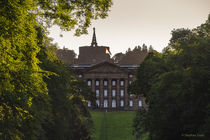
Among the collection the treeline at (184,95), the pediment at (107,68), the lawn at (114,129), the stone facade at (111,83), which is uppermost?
the pediment at (107,68)

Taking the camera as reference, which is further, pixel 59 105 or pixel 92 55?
pixel 92 55

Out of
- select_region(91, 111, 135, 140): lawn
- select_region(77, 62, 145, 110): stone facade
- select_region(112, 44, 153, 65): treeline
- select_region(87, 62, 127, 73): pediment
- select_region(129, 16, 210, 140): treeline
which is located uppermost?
select_region(112, 44, 153, 65): treeline

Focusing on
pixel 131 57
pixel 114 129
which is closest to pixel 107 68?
pixel 131 57

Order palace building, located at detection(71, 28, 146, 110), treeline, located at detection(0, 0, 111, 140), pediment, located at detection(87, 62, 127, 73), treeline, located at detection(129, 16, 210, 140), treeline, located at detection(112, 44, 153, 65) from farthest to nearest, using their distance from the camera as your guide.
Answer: treeline, located at detection(112, 44, 153, 65) < pediment, located at detection(87, 62, 127, 73) < palace building, located at detection(71, 28, 146, 110) < treeline, located at detection(129, 16, 210, 140) < treeline, located at detection(0, 0, 111, 140)

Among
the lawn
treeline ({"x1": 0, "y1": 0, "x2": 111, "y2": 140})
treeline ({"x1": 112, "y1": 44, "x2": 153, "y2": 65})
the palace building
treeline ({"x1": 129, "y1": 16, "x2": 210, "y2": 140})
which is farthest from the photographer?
treeline ({"x1": 112, "y1": 44, "x2": 153, "y2": 65})

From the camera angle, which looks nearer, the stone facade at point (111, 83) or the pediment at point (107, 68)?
the stone facade at point (111, 83)

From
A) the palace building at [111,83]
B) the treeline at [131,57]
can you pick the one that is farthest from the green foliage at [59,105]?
the treeline at [131,57]

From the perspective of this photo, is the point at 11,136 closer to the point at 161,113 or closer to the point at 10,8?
the point at 10,8

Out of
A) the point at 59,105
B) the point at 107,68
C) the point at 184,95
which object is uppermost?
the point at 107,68

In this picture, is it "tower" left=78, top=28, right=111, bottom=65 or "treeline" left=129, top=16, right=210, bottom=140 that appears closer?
"treeline" left=129, top=16, right=210, bottom=140

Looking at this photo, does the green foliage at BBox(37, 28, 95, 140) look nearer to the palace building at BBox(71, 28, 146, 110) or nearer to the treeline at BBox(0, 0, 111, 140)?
the treeline at BBox(0, 0, 111, 140)

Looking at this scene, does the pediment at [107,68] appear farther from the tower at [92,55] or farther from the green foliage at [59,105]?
the green foliage at [59,105]

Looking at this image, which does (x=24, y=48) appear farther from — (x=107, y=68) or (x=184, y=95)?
(x=107, y=68)

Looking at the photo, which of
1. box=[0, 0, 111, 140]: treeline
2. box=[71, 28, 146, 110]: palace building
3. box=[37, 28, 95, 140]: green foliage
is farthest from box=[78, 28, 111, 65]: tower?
box=[0, 0, 111, 140]: treeline
